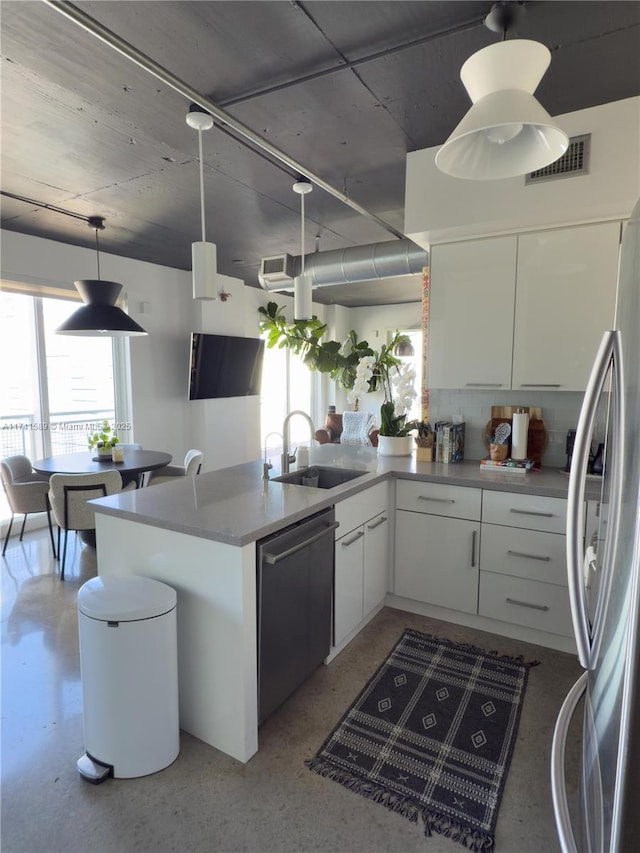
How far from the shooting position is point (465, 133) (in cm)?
133

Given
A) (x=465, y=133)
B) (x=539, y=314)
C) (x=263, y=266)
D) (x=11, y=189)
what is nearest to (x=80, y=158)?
(x=11, y=189)

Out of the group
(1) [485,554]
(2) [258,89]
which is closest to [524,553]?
(1) [485,554]

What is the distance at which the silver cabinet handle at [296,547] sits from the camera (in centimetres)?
179

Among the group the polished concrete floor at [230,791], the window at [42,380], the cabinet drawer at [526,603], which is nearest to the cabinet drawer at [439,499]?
the cabinet drawer at [526,603]

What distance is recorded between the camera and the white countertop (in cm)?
182

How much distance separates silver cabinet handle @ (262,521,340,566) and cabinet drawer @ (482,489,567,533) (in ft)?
3.03

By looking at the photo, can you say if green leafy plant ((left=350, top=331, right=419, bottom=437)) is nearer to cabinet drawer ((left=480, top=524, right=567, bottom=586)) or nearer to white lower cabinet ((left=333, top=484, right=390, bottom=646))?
white lower cabinet ((left=333, top=484, right=390, bottom=646))

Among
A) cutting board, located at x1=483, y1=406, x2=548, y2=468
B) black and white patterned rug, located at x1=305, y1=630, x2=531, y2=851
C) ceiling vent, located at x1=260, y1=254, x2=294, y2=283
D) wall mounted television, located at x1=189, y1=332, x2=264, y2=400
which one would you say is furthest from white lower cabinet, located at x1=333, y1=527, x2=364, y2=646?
wall mounted television, located at x1=189, y1=332, x2=264, y2=400

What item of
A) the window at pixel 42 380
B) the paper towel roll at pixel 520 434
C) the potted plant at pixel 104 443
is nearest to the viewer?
the paper towel roll at pixel 520 434

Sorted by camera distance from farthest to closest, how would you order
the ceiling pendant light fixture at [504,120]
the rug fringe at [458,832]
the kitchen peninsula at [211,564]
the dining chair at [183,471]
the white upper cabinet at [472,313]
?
the dining chair at [183,471] → the white upper cabinet at [472,313] → the kitchen peninsula at [211,564] → the rug fringe at [458,832] → the ceiling pendant light fixture at [504,120]

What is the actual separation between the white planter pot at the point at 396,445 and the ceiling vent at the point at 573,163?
5.72 ft

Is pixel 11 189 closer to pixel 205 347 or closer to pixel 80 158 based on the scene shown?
pixel 80 158

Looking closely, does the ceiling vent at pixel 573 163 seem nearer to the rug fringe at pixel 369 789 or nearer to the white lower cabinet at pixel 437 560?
the white lower cabinet at pixel 437 560

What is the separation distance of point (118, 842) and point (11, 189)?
394 cm
